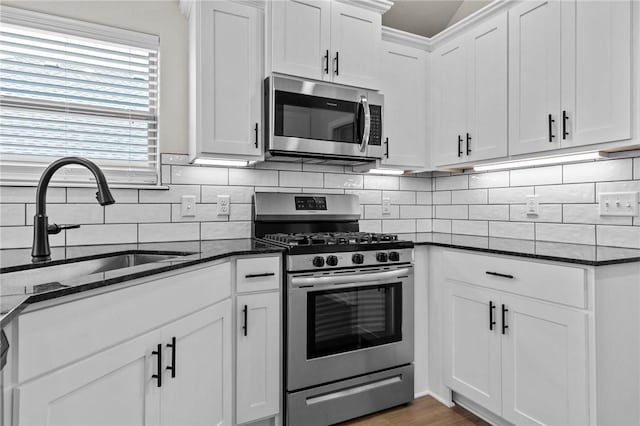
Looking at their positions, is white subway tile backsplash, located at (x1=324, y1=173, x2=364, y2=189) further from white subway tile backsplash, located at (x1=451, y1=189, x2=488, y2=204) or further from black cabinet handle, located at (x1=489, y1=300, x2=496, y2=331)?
black cabinet handle, located at (x1=489, y1=300, x2=496, y2=331)

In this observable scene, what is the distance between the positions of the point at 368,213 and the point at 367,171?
12.6 inches

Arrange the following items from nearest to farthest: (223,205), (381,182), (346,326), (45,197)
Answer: (45,197)
(346,326)
(223,205)
(381,182)

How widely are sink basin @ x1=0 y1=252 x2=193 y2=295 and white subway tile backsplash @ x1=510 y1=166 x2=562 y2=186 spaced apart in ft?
6.84

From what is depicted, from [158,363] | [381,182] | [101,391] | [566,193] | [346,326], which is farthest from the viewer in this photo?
[381,182]

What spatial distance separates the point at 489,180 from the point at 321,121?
1.27 metres

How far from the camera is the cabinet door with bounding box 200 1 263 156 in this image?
82.8 inches

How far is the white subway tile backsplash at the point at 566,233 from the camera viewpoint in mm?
2109

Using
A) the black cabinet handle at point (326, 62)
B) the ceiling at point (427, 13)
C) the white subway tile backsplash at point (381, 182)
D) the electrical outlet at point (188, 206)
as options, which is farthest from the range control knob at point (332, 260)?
the ceiling at point (427, 13)

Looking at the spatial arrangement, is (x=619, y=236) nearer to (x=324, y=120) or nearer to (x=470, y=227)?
(x=470, y=227)

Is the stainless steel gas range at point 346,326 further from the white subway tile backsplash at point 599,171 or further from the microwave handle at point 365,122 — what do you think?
the white subway tile backsplash at point 599,171

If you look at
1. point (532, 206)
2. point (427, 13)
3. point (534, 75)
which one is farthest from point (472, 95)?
point (427, 13)

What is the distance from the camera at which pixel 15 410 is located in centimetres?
88

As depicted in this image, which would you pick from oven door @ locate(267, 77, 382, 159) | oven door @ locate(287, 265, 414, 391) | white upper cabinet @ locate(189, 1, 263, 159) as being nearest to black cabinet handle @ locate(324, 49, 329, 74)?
oven door @ locate(267, 77, 382, 159)

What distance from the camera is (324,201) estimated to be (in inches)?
105
